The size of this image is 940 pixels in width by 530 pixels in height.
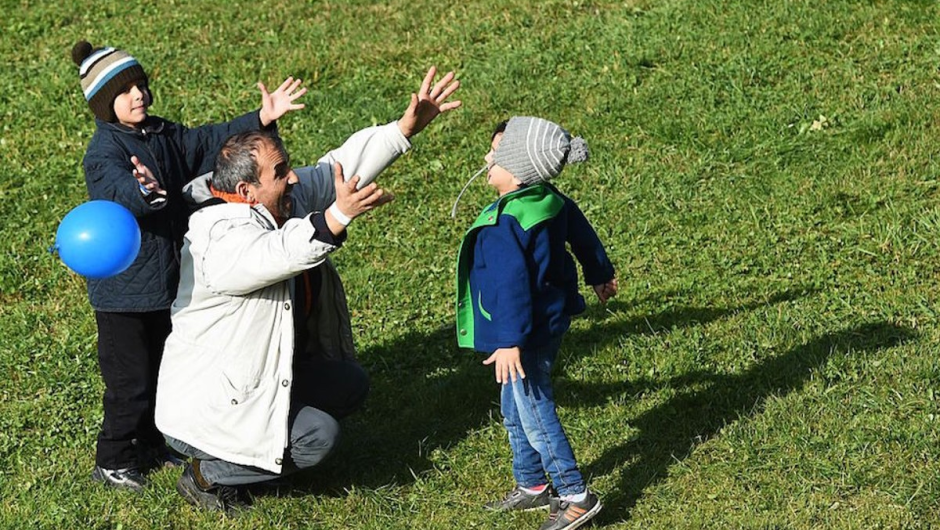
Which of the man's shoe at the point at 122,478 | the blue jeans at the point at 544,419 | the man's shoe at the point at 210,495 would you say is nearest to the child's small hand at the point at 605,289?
the blue jeans at the point at 544,419

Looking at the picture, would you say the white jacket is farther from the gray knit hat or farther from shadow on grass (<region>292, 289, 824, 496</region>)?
the gray knit hat

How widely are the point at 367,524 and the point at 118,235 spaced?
1.76 m

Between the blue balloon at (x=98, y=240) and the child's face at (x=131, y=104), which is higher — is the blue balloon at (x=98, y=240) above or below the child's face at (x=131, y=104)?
below

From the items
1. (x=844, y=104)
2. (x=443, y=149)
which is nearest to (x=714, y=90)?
(x=844, y=104)

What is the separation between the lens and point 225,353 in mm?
5730

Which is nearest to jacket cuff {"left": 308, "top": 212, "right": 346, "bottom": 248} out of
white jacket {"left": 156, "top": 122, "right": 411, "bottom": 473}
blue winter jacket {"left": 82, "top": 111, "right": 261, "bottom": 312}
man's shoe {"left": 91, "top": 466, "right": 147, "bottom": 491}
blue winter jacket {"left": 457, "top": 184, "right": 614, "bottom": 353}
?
white jacket {"left": 156, "top": 122, "right": 411, "bottom": 473}

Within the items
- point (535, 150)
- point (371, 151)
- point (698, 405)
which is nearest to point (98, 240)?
point (371, 151)

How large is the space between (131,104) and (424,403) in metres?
2.28

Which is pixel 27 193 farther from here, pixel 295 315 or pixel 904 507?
pixel 904 507

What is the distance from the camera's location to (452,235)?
901cm

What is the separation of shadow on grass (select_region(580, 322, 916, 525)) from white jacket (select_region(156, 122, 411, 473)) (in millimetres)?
1576

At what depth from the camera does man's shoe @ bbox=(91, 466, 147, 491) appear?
6309 mm

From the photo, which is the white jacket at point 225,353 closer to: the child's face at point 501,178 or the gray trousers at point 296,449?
the gray trousers at point 296,449

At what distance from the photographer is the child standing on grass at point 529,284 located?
5.24 metres
